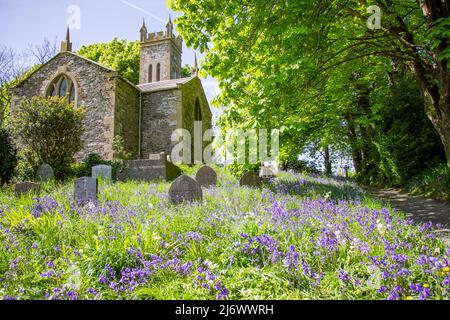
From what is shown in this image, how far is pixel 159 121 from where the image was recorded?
67.8ft

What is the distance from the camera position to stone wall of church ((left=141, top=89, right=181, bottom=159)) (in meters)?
20.3

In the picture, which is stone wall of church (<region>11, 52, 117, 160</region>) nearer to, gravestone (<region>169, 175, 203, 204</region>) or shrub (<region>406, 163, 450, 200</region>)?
gravestone (<region>169, 175, 203, 204</region>)

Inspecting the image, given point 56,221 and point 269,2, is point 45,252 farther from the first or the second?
point 269,2

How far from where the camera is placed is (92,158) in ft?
48.2

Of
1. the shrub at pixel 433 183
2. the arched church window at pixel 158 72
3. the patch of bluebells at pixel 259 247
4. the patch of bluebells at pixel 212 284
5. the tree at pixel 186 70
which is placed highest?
the tree at pixel 186 70

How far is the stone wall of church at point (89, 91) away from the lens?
17875 mm

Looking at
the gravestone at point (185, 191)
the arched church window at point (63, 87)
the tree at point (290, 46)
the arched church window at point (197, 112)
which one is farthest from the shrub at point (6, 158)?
the arched church window at point (197, 112)

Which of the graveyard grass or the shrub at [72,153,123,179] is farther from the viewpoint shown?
the shrub at [72,153,123,179]

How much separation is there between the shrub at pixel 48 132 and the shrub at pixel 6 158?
1.57 metres

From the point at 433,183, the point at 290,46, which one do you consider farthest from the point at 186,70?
the point at 290,46

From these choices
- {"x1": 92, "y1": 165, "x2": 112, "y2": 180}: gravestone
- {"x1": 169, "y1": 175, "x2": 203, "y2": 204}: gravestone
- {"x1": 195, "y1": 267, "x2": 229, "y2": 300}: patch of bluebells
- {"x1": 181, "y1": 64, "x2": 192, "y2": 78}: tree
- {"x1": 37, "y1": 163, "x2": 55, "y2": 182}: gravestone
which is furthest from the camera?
{"x1": 181, "y1": 64, "x2": 192, "y2": 78}: tree

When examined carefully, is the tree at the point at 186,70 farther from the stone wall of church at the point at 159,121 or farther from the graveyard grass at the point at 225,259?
the graveyard grass at the point at 225,259

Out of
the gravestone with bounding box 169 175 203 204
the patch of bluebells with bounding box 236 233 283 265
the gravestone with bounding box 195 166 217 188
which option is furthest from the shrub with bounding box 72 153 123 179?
the patch of bluebells with bounding box 236 233 283 265
